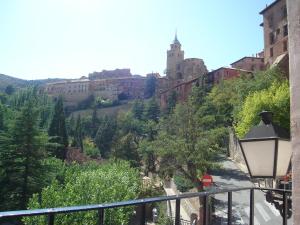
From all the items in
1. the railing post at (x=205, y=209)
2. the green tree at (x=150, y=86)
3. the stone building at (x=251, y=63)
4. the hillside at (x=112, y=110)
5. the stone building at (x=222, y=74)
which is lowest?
the railing post at (x=205, y=209)

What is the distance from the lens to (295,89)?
209 cm

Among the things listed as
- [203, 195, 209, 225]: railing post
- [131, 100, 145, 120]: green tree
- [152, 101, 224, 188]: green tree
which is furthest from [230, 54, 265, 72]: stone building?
[203, 195, 209, 225]: railing post

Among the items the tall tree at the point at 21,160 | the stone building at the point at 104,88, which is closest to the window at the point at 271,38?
the tall tree at the point at 21,160

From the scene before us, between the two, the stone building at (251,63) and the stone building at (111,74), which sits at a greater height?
the stone building at (111,74)

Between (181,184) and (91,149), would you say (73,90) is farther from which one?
(181,184)

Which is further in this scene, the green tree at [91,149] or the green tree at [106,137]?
the green tree at [106,137]

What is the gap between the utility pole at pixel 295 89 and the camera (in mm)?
1977

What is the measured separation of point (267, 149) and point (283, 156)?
0.20 meters

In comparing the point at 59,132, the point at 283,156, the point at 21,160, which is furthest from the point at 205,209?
the point at 59,132

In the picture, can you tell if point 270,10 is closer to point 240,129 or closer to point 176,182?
point 240,129

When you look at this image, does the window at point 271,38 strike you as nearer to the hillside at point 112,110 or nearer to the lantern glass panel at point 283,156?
the lantern glass panel at point 283,156

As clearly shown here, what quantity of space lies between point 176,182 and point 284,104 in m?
13.5

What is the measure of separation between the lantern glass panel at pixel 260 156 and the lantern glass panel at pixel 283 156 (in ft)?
0.25

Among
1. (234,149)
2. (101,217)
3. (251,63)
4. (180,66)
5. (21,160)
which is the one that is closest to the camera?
(101,217)
